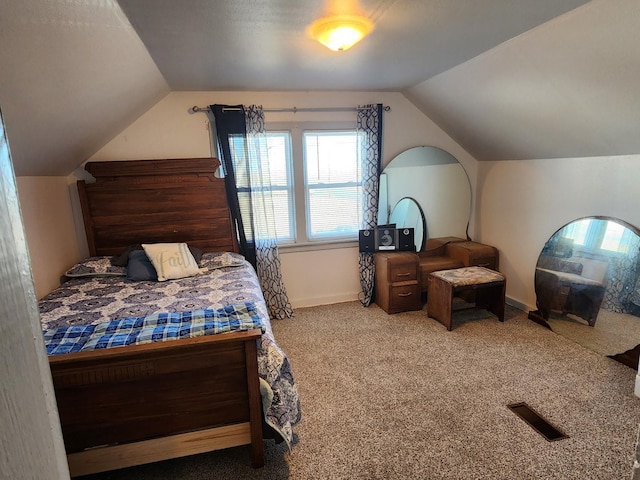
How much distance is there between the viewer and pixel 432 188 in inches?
153

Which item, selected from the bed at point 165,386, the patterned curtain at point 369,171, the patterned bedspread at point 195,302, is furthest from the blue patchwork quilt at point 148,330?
the patterned curtain at point 369,171

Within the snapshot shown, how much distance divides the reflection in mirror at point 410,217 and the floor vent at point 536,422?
6.57 ft

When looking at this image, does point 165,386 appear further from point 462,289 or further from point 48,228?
point 462,289

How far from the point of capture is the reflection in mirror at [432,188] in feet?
12.3

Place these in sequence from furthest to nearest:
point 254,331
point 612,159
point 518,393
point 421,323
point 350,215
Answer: point 350,215
point 421,323
point 612,159
point 518,393
point 254,331

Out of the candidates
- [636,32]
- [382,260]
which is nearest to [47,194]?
[382,260]

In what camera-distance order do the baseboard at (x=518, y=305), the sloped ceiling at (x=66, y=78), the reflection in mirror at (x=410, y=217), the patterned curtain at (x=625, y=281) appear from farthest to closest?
the reflection in mirror at (x=410, y=217), the baseboard at (x=518, y=305), the patterned curtain at (x=625, y=281), the sloped ceiling at (x=66, y=78)

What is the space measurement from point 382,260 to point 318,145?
4.43ft

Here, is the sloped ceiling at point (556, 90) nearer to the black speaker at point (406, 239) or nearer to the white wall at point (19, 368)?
the black speaker at point (406, 239)

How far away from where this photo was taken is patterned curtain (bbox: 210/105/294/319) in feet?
10.6

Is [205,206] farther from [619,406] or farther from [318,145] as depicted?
[619,406]

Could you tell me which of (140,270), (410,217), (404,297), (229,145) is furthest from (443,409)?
(229,145)

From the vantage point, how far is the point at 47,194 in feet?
8.87

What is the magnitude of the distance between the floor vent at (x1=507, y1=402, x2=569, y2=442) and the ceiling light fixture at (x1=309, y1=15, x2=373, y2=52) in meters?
2.36
